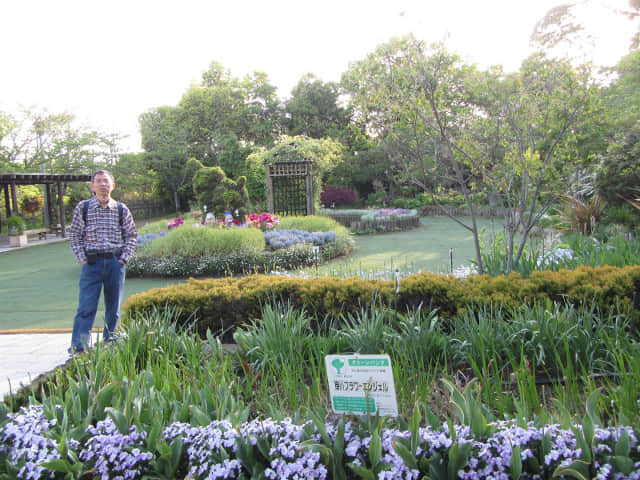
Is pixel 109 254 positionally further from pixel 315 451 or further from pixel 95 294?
pixel 315 451

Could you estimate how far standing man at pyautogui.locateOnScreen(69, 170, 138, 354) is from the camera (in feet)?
13.7

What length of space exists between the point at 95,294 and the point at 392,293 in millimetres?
2803

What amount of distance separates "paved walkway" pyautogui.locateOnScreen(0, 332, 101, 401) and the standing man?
0.31 meters

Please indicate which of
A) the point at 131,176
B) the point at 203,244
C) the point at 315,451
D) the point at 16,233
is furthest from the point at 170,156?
the point at 315,451

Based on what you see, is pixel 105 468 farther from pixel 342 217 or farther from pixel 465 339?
pixel 342 217

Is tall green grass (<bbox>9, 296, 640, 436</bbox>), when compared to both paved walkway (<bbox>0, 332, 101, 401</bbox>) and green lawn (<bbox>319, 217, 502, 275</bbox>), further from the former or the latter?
Answer: green lawn (<bbox>319, 217, 502, 275</bbox>)

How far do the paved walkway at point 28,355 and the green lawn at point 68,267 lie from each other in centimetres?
61

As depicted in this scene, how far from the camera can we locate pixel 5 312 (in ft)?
20.7

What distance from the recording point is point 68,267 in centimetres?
1053

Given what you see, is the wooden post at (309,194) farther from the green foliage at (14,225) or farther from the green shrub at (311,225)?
the green foliage at (14,225)

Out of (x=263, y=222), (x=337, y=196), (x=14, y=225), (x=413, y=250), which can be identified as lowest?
(x=413, y=250)

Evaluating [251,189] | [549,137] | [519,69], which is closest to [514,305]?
[519,69]

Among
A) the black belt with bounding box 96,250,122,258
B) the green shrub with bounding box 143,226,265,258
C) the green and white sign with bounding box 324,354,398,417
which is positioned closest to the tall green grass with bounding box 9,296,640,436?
the green and white sign with bounding box 324,354,398,417

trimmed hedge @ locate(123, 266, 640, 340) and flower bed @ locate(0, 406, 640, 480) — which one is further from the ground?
trimmed hedge @ locate(123, 266, 640, 340)
